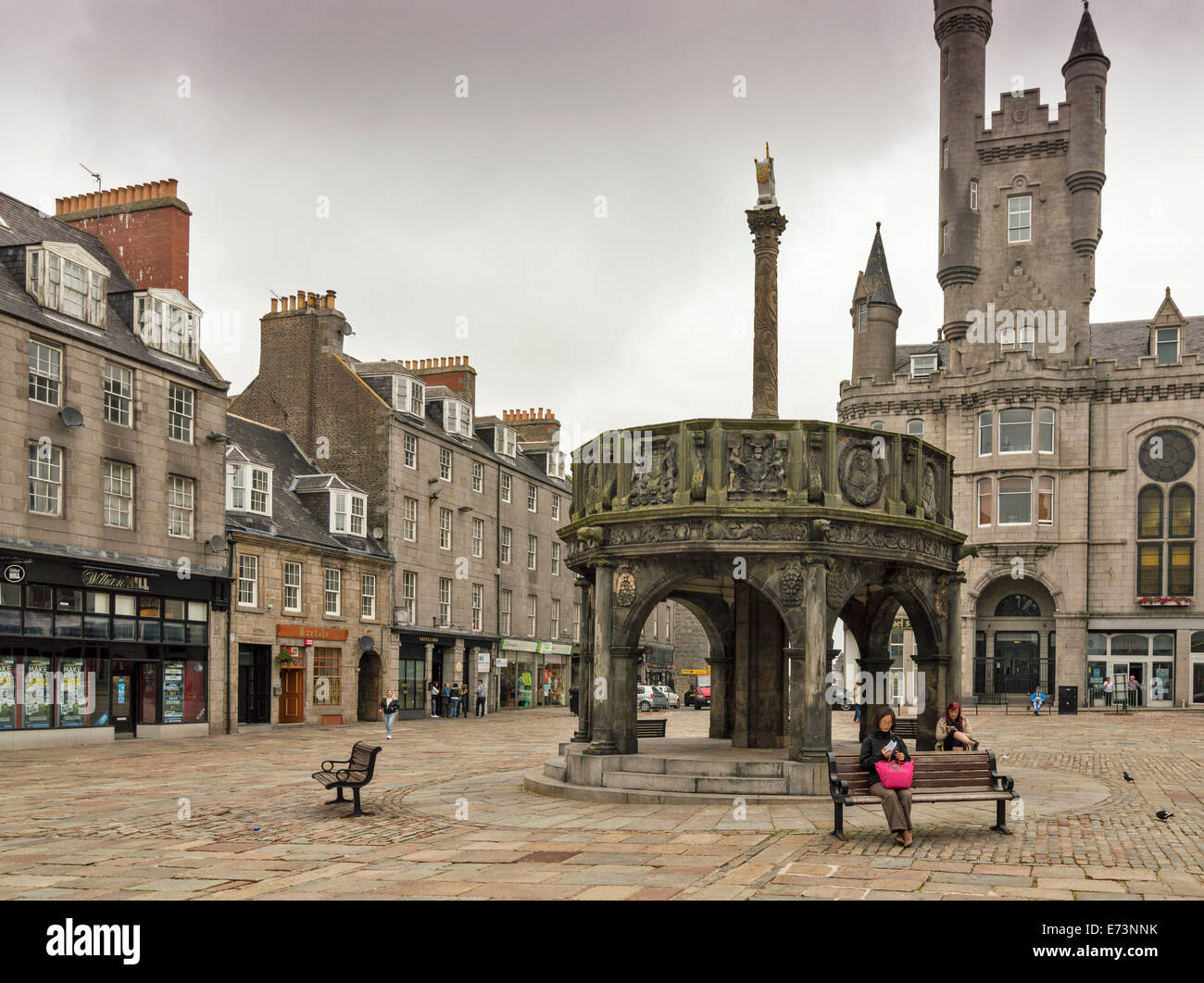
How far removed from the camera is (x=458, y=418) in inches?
2030

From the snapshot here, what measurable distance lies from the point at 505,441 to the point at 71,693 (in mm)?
29286

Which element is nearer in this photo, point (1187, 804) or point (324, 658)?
point (1187, 804)

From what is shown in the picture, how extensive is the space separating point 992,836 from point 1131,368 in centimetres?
4599

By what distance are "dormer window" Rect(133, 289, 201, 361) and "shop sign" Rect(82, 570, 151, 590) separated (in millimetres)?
6633

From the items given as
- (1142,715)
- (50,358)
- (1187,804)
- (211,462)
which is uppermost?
(50,358)

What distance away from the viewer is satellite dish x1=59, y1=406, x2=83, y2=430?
28625 millimetres

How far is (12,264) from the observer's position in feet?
95.5

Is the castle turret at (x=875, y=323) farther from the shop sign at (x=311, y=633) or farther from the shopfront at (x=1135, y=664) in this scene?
the shop sign at (x=311, y=633)

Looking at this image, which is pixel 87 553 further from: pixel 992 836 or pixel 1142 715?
pixel 1142 715

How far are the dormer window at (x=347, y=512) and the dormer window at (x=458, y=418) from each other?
287 inches

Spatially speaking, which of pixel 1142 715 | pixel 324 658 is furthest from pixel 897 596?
pixel 1142 715

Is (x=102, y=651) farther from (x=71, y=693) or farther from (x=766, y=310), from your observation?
(x=766, y=310)

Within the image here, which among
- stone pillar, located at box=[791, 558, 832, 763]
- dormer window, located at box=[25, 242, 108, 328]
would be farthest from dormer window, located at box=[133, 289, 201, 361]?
stone pillar, located at box=[791, 558, 832, 763]

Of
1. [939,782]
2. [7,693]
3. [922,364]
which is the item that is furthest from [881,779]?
[922,364]
